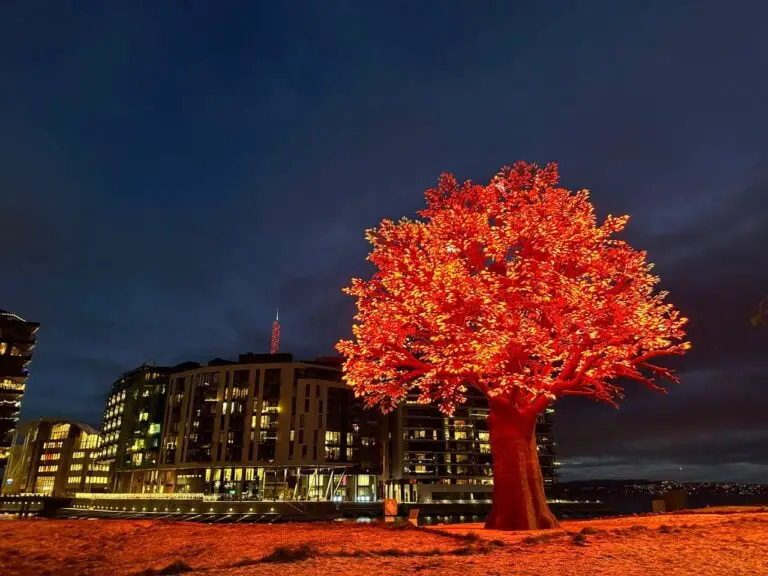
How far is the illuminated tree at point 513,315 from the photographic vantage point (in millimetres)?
17141

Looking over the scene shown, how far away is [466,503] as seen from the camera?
111375 millimetres

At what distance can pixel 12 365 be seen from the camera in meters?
91.2

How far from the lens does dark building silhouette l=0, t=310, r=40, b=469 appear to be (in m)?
90.5

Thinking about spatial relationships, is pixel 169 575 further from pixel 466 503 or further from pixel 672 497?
pixel 466 503

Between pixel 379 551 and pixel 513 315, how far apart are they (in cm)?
938

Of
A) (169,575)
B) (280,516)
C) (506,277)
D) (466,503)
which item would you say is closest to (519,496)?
(506,277)

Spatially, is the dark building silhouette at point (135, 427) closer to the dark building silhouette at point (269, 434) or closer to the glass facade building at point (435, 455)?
the dark building silhouette at point (269, 434)

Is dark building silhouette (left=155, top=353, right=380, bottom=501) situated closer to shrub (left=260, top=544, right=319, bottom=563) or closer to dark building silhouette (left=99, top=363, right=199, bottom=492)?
dark building silhouette (left=99, top=363, right=199, bottom=492)

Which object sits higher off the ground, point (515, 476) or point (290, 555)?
point (515, 476)

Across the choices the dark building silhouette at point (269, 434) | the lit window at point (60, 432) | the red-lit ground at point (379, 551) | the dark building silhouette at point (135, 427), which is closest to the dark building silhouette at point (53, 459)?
the lit window at point (60, 432)

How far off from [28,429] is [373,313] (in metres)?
195

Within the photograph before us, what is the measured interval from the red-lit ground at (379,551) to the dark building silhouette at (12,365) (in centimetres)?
9268

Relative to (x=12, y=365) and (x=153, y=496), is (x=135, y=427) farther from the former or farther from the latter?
(x=153, y=496)

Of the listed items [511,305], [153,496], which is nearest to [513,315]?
[511,305]
